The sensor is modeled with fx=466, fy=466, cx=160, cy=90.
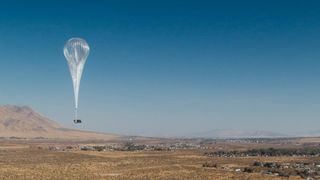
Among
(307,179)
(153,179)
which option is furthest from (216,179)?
(307,179)

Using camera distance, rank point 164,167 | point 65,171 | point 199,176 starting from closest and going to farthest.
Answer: point 199,176 → point 65,171 → point 164,167

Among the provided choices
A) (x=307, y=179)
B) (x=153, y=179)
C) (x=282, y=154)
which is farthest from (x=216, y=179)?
(x=282, y=154)

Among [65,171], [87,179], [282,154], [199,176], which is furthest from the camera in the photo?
[282,154]

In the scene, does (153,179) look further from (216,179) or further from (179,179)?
(216,179)

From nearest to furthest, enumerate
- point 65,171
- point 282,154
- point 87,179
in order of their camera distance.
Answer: point 87,179
point 65,171
point 282,154

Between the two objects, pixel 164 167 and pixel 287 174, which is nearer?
pixel 287 174

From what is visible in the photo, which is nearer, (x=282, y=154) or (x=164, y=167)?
(x=164, y=167)

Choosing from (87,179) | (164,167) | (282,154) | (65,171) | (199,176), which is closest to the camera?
(87,179)

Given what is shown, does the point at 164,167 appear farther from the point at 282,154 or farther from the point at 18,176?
the point at 282,154
